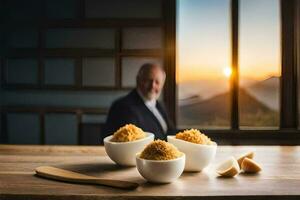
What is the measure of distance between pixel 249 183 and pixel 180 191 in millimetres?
249

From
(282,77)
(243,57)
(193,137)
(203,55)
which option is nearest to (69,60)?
(203,55)

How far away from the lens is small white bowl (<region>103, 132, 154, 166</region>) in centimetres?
142

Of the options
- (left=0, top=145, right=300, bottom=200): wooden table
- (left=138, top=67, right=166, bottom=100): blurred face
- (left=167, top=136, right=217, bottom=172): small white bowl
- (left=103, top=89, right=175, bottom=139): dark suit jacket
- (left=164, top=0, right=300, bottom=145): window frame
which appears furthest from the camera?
(left=164, top=0, right=300, bottom=145): window frame

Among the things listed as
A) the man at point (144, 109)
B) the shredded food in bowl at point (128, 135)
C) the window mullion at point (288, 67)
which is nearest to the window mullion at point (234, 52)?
the window mullion at point (288, 67)

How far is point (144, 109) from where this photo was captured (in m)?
2.92

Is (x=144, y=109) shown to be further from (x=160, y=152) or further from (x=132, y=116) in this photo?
(x=160, y=152)

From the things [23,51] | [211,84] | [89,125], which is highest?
[23,51]

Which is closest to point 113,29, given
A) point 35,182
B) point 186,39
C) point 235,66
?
point 186,39

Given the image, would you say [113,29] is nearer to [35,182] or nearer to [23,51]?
[23,51]

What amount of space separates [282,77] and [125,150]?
3.16 metres

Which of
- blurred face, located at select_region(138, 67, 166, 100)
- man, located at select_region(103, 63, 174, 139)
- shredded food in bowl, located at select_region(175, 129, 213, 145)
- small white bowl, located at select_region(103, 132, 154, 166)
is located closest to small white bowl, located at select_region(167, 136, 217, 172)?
shredded food in bowl, located at select_region(175, 129, 213, 145)

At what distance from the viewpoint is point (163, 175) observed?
1210 millimetres

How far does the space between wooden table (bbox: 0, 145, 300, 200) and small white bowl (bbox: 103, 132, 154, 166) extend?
0.10ft

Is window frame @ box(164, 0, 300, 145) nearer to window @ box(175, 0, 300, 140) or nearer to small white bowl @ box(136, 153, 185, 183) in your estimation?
window @ box(175, 0, 300, 140)
